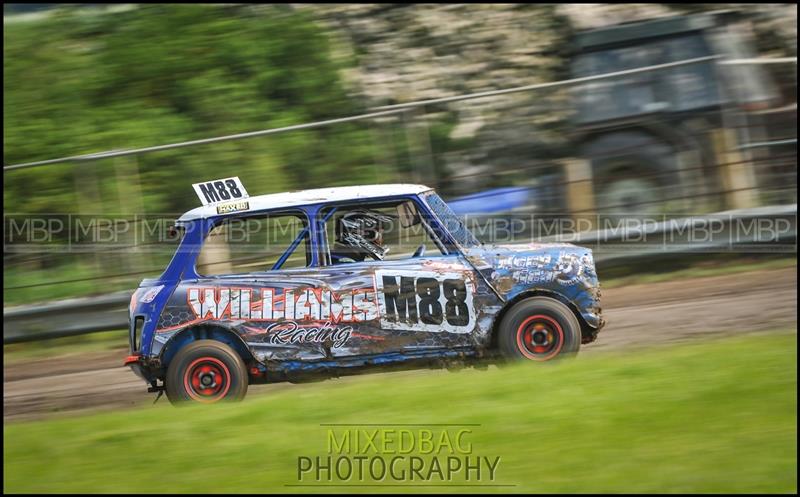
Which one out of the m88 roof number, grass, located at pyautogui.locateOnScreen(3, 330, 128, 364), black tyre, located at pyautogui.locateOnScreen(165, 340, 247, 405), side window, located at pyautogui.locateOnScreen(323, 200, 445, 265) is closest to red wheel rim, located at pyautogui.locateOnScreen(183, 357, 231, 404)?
black tyre, located at pyautogui.locateOnScreen(165, 340, 247, 405)

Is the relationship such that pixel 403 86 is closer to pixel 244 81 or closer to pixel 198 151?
pixel 244 81

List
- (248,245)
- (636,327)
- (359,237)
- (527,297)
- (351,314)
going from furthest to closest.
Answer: (248,245) → (636,327) → (359,237) → (527,297) → (351,314)

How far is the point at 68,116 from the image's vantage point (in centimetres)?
1202

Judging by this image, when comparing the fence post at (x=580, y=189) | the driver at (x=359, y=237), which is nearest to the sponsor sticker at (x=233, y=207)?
the driver at (x=359, y=237)

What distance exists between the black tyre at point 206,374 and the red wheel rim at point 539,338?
6.72 feet

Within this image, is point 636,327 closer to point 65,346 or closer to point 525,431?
point 525,431

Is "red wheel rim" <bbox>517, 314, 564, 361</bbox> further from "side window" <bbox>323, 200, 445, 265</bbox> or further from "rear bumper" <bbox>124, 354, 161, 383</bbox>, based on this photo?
"rear bumper" <bbox>124, 354, 161, 383</bbox>

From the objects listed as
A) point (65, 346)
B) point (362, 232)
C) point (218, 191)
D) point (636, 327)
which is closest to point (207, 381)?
point (218, 191)

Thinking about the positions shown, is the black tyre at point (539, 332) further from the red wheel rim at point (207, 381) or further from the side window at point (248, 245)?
the red wheel rim at point (207, 381)

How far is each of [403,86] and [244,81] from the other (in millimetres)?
2553

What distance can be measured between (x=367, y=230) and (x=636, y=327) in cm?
278

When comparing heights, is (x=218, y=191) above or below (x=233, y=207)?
above

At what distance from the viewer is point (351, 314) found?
6648 millimetres

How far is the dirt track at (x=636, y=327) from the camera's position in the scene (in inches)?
308
